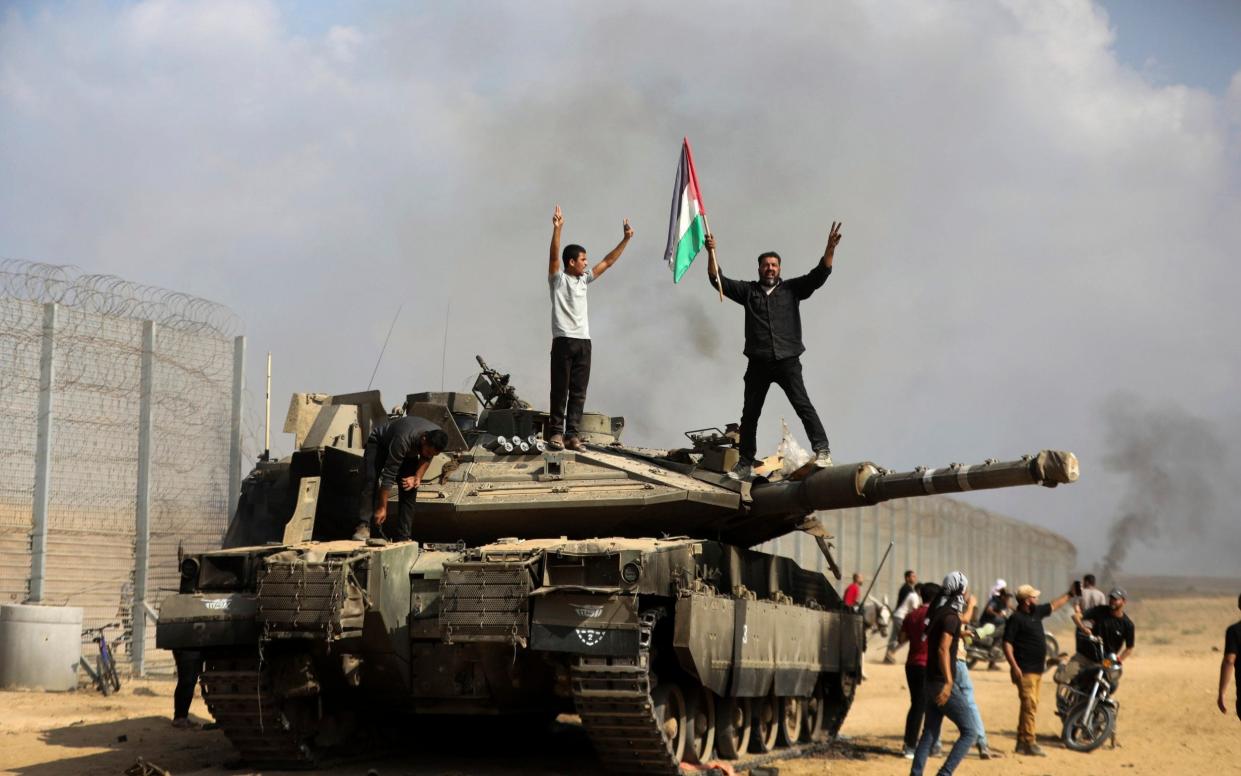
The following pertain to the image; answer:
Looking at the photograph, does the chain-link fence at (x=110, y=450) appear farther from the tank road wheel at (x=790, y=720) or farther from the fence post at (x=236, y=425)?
the tank road wheel at (x=790, y=720)

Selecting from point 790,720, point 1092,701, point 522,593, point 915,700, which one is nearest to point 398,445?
point 522,593

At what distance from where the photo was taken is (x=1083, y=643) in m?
17.0

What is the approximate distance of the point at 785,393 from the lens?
47.0ft

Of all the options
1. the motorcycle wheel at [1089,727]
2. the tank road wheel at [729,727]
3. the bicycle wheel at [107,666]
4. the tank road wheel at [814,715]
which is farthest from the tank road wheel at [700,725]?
the bicycle wheel at [107,666]

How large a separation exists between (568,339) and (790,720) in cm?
470

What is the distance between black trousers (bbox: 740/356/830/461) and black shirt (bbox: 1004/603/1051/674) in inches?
146

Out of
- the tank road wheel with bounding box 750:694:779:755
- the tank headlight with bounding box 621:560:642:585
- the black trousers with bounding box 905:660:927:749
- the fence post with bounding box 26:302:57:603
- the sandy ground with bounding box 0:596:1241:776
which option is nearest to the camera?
the tank headlight with bounding box 621:560:642:585

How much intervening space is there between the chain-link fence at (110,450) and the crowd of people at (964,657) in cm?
983

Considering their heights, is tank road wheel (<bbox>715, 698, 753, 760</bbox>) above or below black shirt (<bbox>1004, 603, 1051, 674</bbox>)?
below

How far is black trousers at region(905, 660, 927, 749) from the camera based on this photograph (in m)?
14.6

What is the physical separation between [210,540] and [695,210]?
873cm

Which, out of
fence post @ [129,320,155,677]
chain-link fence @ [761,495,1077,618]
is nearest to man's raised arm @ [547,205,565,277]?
fence post @ [129,320,155,677]

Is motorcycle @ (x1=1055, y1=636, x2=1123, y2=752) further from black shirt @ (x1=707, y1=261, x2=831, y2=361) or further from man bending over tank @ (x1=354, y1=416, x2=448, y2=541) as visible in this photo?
man bending over tank @ (x1=354, y1=416, x2=448, y2=541)

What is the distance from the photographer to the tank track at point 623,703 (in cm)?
1072
